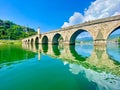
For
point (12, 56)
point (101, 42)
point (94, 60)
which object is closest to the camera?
point (94, 60)

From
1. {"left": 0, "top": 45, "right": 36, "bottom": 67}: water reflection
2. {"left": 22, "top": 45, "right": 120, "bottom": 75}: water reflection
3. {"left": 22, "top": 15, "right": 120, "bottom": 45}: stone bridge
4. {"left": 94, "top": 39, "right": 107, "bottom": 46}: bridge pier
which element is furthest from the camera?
{"left": 94, "top": 39, "right": 107, "bottom": 46}: bridge pier

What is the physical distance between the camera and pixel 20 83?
622 centimetres

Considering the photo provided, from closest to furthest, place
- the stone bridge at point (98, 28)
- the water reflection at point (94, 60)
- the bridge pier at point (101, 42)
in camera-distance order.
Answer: the water reflection at point (94, 60) → the stone bridge at point (98, 28) → the bridge pier at point (101, 42)

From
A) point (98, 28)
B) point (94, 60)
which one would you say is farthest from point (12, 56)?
point (98, 28)

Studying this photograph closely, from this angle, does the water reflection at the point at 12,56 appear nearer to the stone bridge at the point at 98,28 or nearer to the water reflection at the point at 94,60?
the water reflection at the point at 94,60

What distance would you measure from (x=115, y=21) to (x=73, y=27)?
12.6 m

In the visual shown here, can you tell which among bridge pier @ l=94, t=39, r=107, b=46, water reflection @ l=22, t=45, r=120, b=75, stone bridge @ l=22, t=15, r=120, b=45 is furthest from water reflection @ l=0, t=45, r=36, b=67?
stone bridge @ l=22, t=15, r=120, b=45

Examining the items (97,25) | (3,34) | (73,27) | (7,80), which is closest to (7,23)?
(3,34)

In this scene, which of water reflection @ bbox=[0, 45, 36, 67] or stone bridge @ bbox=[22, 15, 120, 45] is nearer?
water reflection @ bbox=[0, 45, 36, 67]

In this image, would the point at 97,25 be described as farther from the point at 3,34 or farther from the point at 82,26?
the point at 3,34

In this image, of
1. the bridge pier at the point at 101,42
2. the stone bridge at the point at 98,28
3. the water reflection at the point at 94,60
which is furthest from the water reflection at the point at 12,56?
the stone bridge at the point at 98,28

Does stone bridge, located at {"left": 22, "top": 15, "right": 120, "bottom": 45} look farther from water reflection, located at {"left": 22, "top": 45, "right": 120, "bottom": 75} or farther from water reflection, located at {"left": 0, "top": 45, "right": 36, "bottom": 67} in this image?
water reflection, located at {"left": 0, "top": 45, "right": 36, "bottom": 67}

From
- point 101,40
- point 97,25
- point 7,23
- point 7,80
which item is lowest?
point 7,80

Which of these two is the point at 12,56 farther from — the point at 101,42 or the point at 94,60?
the point at 101,42
